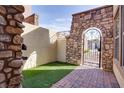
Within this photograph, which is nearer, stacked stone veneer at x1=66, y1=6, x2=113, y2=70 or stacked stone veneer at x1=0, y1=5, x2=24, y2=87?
stacked stone veneer at x1=0, y1=5, x2=24, y2=87

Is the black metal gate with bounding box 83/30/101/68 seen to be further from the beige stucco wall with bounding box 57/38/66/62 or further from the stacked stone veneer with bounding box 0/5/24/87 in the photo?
the stacked stone veneer with bounding box 0/5/24/87

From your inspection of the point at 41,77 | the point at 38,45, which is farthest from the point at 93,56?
the point at 41,77

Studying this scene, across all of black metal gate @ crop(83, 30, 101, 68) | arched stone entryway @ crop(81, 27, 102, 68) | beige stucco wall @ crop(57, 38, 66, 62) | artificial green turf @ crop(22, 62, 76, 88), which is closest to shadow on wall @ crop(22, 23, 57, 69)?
beige stucco wall @ crop(57, 38, 66, 62)

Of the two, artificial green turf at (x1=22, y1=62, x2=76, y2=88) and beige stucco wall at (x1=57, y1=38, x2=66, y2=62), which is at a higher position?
beige stucco wall at (x1=57, y1=38, x2=66, y2=62)

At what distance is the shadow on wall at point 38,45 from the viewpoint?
20.9 ft

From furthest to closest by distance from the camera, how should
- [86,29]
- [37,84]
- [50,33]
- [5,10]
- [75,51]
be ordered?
[50,33] → [75,51] → [86,29] → [37,84] → [5,10]

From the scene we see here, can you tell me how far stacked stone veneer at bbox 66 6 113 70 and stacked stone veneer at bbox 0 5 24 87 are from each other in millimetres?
4874

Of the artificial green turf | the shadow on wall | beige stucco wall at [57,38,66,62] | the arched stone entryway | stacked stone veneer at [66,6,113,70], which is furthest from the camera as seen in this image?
beige stucco wall at [57,38,66,62]

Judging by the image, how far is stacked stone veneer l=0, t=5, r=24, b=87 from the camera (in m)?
1.84

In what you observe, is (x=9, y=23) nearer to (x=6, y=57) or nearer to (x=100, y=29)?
(x=6, y=57)

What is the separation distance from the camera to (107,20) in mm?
6281
